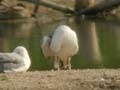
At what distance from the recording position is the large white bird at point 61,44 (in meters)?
10.4

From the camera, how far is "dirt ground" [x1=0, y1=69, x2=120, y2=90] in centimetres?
664

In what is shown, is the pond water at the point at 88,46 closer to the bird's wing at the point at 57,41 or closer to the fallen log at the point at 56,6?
the bird's wing at the point at 57,41

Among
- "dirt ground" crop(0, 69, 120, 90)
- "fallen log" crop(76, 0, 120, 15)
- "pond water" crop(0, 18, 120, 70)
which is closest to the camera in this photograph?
"dirt ground" crop(0, 69, 120, 90)

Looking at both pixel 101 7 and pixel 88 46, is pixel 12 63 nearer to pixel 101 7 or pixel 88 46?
pixel 88 46

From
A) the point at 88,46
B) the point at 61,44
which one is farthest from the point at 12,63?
the point at 88,46

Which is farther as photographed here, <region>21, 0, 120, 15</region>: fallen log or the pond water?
<region>21, 0, 120, 15</region>: fallen log

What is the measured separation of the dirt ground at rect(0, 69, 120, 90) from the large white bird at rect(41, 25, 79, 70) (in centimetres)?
239

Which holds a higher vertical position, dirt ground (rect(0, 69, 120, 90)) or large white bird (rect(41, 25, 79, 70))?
large white bird (rect(41, 25, 79, 70))

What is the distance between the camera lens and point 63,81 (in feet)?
23.4

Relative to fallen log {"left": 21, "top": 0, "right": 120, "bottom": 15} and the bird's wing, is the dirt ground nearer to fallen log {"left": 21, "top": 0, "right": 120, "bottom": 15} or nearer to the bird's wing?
the bird's wing

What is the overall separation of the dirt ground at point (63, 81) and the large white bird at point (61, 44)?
7.84ft

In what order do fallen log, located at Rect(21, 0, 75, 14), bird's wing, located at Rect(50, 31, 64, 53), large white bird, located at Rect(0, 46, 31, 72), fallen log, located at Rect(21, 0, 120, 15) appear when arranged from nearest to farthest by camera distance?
large white bird, located at Rect(0, 46, 31, 72)
bird's wing, located at Rect(50, 31, 64, 53)
fallen log, located at Rect(21, 0, 120, 15)
fallen log, located at Rect(21, 0, 75, 14)

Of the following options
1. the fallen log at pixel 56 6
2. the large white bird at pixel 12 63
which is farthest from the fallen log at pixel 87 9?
the large white bird at pixel 12 63

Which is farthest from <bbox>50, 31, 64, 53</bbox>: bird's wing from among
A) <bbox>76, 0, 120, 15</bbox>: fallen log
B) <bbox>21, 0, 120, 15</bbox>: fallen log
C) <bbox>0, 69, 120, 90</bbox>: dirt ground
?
<bbox>21, 0, 120, 15</bbox>: fallen log
